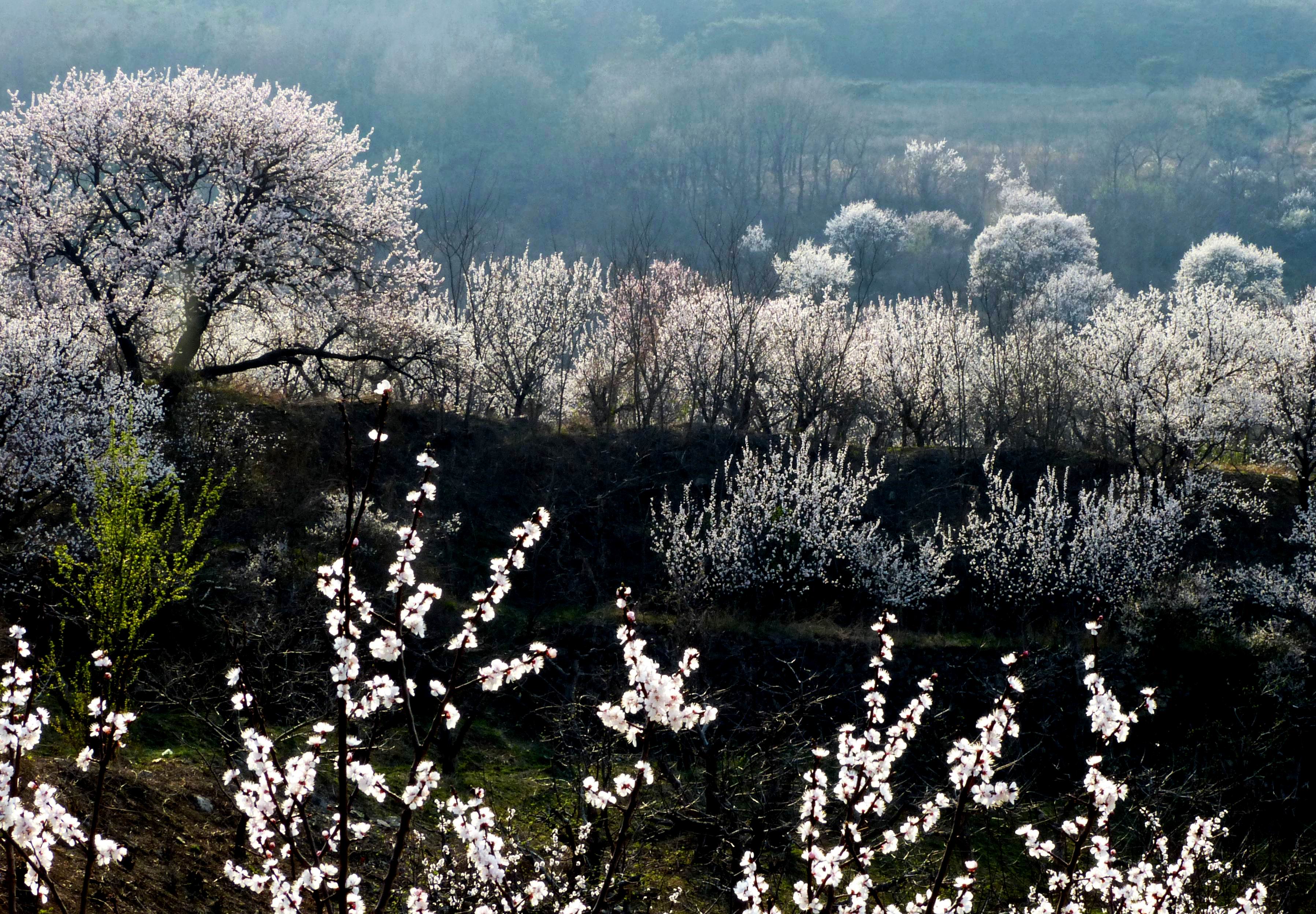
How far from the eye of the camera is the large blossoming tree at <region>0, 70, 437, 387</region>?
20.0 m

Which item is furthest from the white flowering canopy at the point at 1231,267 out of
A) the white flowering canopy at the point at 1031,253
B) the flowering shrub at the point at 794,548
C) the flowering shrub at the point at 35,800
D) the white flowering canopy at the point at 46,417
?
the flowering shrub at the point at 35,800

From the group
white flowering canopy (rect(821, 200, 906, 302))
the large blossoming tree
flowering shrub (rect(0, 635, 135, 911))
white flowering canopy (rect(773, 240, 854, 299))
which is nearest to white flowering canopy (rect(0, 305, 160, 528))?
the large blossoming tree

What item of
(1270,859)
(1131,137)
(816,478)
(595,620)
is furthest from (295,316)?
(1131,137)

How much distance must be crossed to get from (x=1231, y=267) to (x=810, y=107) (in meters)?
46.0

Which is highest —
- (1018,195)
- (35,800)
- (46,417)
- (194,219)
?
(194,219)

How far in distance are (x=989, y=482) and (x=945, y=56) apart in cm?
11831

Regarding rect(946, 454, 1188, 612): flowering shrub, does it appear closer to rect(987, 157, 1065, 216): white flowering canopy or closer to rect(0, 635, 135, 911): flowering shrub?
rect(0, 635, 135, 911): flowering shrub

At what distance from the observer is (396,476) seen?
22609mm

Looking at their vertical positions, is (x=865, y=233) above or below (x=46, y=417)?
below

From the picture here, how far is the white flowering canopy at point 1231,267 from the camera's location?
5644 centimetres

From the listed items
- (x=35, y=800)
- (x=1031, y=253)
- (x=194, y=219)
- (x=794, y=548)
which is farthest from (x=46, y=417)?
(x=1031, y=253)

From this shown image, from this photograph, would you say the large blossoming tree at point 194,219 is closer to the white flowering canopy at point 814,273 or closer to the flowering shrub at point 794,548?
the flowering shrub at point 794,548

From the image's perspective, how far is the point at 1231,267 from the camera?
5753 cm

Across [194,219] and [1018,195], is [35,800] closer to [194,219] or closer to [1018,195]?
[194,219]
